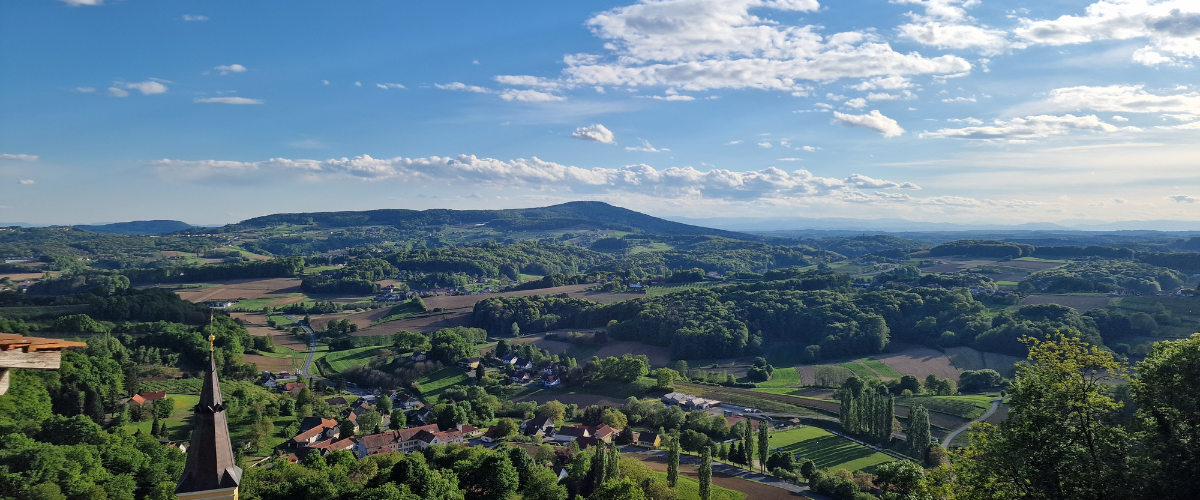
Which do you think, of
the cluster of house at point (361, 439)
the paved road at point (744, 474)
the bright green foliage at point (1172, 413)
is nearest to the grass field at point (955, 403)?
the paved road at point (744, 474)

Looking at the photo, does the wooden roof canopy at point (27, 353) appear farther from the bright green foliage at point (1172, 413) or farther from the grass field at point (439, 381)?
the grass field at point (439, 381)

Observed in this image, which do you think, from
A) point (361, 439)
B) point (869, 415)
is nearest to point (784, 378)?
point (869, 415)

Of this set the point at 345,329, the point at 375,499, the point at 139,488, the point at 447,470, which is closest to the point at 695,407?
the point at 447,470

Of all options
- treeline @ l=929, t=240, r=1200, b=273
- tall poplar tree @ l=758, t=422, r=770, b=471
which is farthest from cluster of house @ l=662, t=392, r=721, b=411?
treeline @ l=929, t=240, r=1200, b=273

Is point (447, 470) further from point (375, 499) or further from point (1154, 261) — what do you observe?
point (1154, 261)

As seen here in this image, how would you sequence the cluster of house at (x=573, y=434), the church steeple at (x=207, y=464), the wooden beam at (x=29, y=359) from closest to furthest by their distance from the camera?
the wooden beam at (x=29, y=359), the church steeple at (x=207, y=464), the cluster of house at (x=573, y=434)

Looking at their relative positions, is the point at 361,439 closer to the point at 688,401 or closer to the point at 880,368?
the point at 688,401

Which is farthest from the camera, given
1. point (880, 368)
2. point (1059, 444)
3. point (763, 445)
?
point (880, 368)
